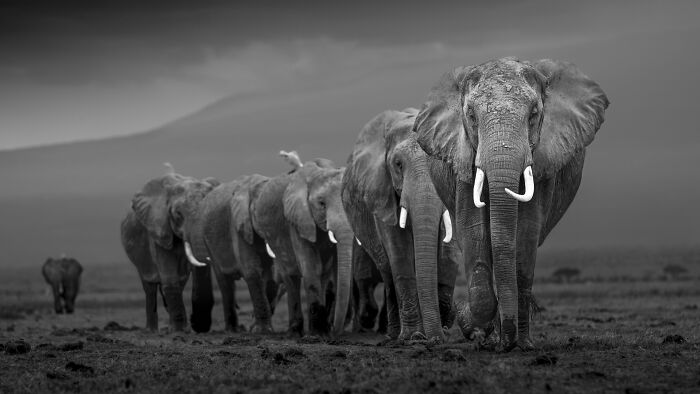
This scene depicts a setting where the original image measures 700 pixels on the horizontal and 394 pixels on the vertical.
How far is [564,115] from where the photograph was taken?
15.2 metres

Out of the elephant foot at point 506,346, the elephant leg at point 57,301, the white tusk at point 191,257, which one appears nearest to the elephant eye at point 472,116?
the elephant foot at point 506,346

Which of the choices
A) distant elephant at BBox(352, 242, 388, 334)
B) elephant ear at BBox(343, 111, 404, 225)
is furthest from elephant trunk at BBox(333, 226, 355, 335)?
distant elephant at BBox(352, 242, 388, 334)

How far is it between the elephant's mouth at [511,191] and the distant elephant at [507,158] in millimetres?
12

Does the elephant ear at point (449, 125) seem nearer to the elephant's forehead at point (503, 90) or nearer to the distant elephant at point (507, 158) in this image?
the distant elephant at point (507, 158)

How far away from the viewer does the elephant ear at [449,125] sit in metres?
14.9

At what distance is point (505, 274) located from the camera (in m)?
14.2

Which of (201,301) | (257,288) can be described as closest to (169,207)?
(201,301)

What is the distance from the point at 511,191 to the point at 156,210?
16.9m

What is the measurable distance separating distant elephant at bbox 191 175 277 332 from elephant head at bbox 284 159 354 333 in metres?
2.60

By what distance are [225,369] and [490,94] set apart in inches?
159

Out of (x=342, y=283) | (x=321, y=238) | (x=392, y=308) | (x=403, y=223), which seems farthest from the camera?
(x=321, y=238)

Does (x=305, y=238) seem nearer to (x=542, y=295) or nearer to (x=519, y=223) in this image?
(x=519, y=223)

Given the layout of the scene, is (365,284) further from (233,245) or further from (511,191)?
(511,191)

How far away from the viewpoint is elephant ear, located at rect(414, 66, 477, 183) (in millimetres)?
14945
